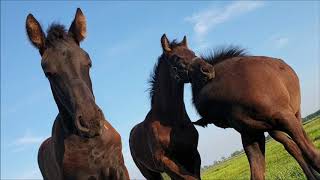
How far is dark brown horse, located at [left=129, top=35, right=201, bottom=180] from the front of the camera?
264 inches

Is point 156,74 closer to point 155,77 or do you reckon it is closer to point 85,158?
point 155,77

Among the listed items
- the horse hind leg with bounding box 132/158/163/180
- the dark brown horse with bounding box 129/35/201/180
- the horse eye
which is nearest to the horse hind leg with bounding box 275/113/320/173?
the dark brown horse with bounding box 129/35/201/180

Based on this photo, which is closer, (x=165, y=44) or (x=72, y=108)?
(x=72, y=108)

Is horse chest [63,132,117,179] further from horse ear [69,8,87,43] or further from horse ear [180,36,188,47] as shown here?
horse ear [180,36,188,47]

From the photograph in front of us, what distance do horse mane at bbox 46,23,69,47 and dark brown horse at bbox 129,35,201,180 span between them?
2.27 metres

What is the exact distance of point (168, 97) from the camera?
7.24 m

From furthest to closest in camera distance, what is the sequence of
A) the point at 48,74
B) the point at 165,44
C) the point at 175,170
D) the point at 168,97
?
the point at 165,44, the point at 168,97, the point at 175,170, the point at 48,74

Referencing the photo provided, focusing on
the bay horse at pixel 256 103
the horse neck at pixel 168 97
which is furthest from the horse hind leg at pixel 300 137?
the horse neck at pixel 168 97

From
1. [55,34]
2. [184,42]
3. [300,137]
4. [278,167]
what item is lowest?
[278,167]

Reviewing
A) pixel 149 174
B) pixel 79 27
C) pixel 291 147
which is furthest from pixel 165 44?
pixel 291 147

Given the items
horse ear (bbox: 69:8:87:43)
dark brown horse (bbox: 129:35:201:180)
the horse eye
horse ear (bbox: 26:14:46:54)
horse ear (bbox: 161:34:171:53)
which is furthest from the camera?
horse ear (bbox: 161:34:171:53)

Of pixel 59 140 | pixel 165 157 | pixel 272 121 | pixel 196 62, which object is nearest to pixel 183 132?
pixel 165 157

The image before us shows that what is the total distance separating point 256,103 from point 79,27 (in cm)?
255

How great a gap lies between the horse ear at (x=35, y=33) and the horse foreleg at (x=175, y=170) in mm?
2592
